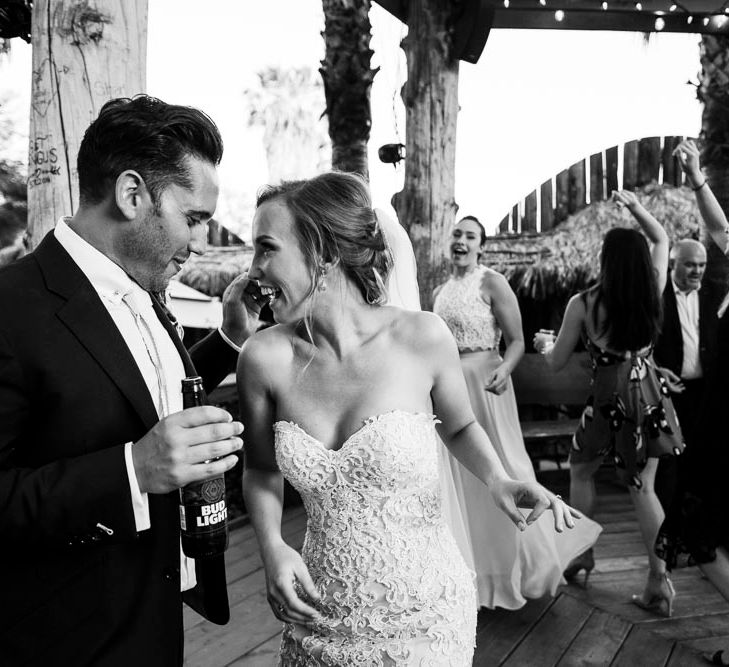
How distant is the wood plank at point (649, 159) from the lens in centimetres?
738

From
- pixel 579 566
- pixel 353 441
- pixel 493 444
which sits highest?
pixel 353 441

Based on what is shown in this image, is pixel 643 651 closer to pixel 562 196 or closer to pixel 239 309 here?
pixel 239 309

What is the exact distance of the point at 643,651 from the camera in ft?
10.7

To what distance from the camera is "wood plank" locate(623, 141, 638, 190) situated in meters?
7.46

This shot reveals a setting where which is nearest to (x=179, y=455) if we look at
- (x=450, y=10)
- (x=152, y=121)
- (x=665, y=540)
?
(x=152, y=121)

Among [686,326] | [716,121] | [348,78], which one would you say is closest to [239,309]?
[686,326]

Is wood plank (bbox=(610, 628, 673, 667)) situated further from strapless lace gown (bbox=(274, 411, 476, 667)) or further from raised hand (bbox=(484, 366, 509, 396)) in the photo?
strapless lace gown (bbox=(274, 411, 476, 667))

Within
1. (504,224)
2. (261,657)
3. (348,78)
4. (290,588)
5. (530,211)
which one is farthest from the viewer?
(504,224)

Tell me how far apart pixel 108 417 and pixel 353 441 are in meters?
0.67

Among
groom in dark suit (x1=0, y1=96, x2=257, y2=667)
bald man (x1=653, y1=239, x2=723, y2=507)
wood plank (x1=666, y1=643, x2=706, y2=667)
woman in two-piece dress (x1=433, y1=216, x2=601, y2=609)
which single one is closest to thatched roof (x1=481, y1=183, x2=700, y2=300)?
bald man (x1=653, y1=239, x2=723, y2=507)

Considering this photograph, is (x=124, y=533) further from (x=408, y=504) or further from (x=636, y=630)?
(x=636, y=630)

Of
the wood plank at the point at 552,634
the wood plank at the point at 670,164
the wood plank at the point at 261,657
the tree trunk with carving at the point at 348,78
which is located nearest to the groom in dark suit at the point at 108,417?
the wood plank at the point at 261,657

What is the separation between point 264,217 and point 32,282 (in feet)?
2.35

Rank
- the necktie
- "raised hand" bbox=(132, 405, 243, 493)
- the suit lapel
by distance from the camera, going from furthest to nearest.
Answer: the necktie, the suit lapel, "raised hand" bbox=(132, 405, 243, 493)
